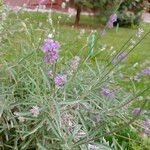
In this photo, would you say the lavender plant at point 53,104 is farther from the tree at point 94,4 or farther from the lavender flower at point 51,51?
the tree at point 94,4

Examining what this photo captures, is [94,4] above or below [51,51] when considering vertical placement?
below

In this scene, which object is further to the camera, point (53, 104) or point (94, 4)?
point (94, 4)

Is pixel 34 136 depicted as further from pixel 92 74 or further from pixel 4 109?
pixel 92 74

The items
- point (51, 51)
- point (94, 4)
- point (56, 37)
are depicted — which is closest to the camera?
point (51, 51)

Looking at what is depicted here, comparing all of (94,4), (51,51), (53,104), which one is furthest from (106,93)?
(94,4)

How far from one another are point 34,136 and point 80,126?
24 cm

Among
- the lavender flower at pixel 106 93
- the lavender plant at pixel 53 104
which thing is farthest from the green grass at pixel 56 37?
the lavender flower at pixel 106 93

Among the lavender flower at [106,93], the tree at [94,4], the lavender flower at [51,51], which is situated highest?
the lavender flower at [51,51]

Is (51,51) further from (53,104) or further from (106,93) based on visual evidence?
(106,93)

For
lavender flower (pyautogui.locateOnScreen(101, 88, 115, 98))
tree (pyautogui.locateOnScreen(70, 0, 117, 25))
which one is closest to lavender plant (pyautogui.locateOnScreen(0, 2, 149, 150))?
lavender flower (pyautogui.locateOnScreen(101, 88, 115, 98))

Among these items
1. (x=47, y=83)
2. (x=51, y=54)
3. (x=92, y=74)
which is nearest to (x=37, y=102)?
(x=47, y=83)

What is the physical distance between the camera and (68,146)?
271 centimetres

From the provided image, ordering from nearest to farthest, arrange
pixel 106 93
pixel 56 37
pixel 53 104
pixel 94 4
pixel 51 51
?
pixel 51 51, pixel 53 104, pixel 106 93, pixel 56 37, pixel 94 4

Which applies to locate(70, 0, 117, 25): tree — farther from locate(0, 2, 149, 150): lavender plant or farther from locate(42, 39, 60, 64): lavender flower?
locate(42, 39, 60, 64): lavender flower
